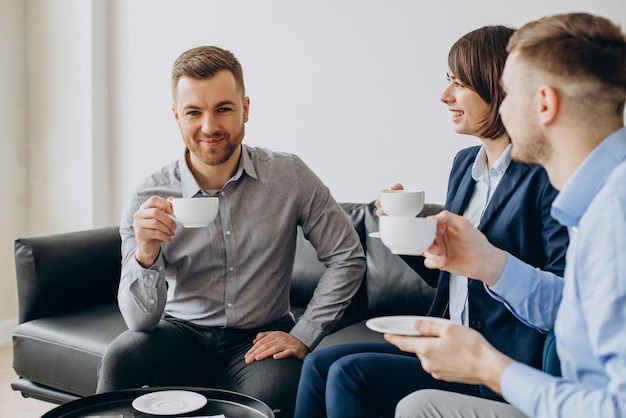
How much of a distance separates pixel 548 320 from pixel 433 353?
409mm

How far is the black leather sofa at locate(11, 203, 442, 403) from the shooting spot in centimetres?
251

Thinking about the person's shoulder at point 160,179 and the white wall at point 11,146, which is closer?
the person's shoulder at point 160,179

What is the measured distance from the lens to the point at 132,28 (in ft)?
12.7

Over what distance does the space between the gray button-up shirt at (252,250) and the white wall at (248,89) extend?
1013 millimetres

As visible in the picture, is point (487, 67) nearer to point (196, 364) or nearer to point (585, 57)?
point (585, 57)

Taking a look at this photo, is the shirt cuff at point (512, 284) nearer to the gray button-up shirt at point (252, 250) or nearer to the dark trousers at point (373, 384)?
the dark trousers at point (373, 384)

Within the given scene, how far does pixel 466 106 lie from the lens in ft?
5.96

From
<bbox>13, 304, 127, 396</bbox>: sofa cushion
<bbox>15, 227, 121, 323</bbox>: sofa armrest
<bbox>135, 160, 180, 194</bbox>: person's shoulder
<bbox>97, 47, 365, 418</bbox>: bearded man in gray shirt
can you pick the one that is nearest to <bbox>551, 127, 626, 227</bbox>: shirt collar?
<bbox>97, 47, 365, 418</bbox>: bearded man in gray shirt

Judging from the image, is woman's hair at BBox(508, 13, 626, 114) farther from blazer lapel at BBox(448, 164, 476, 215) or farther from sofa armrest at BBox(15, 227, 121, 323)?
sofa armrest at BBox(15, 227, 121, 323)

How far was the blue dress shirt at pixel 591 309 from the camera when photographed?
0.97m

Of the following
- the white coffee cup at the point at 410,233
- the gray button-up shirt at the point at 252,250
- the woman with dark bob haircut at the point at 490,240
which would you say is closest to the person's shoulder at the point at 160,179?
the gray button-up shirt at the point at 252,250

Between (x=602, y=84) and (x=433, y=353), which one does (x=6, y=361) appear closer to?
(x=433, y=353)

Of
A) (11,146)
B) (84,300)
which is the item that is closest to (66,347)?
(84,300)

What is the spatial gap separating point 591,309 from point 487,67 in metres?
0.92
